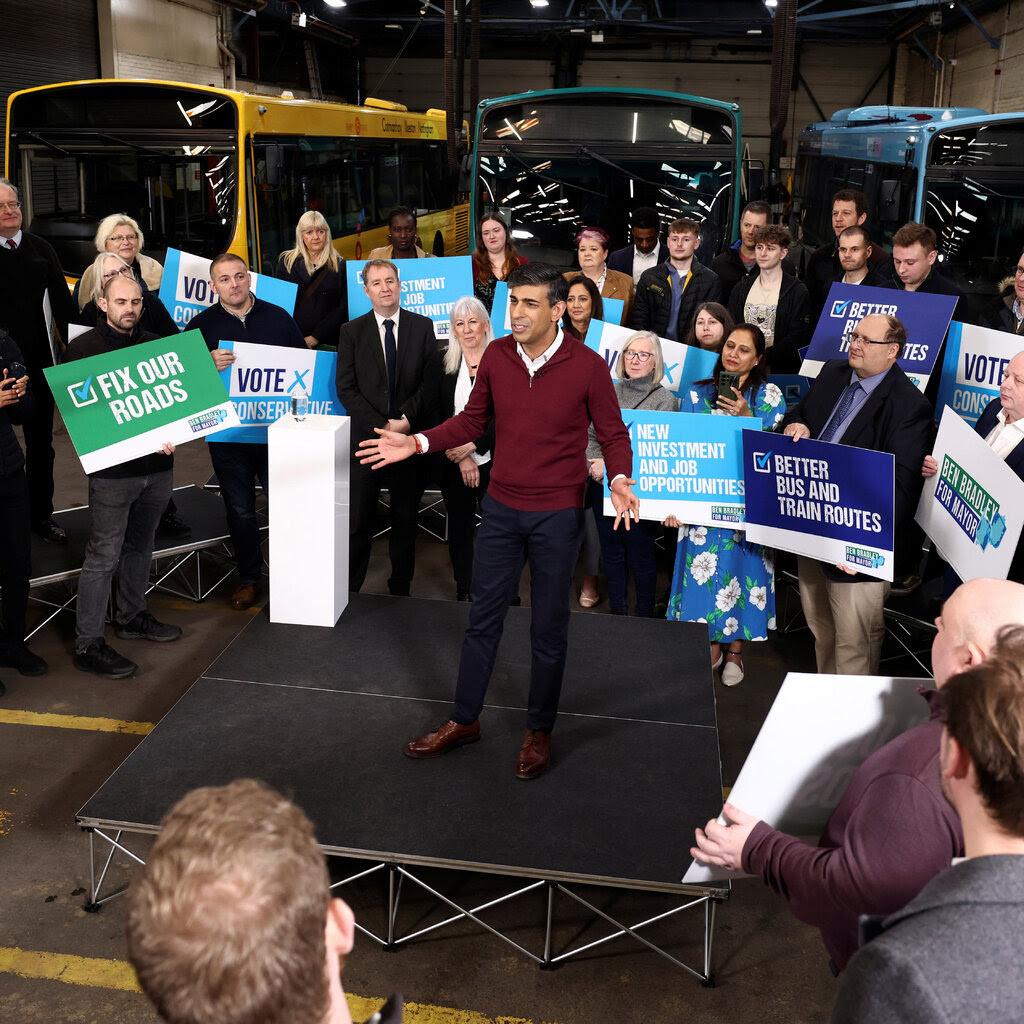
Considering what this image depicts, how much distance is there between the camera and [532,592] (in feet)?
14.0

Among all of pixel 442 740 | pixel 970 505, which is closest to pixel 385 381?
pixel 442 740

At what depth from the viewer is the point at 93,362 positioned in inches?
211

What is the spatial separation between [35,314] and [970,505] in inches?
218

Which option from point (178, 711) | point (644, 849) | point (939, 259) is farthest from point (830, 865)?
point (939, 259)

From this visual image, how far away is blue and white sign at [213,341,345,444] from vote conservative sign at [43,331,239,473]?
0.57m

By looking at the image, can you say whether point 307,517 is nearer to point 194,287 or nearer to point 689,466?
point 689,466

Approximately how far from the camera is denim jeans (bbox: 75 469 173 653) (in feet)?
18.0

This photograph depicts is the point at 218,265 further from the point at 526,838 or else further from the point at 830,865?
the point at 830,865

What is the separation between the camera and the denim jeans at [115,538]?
548cm

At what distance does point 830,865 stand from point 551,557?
213cm

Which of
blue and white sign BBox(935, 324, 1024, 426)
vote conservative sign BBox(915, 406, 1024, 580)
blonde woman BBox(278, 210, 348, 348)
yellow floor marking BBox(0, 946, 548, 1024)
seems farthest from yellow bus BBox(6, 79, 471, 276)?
yellow floor marking BBox(0, 946, 548, 1024)

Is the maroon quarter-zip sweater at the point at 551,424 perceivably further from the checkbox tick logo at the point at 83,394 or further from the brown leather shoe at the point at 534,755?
the checkbox tick logo at the point at 83,394

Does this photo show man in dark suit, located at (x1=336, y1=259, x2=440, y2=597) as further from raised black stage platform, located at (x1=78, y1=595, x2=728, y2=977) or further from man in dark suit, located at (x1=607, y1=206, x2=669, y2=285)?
man in dark suit, located at (x1=607, y1=206, x2=669, y2=285)

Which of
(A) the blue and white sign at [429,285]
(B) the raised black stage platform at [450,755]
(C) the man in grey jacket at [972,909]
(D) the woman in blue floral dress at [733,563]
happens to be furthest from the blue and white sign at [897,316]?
Answer: (C) the man in grey jacket at [972,909]
